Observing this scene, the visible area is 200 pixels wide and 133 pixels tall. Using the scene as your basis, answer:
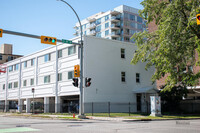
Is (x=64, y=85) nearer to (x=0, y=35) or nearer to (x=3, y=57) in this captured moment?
(x=0, y=35)

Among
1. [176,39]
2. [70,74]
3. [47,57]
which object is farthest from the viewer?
[47,57]

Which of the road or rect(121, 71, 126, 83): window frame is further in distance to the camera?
rect(121, 71, 126, 83): window frame

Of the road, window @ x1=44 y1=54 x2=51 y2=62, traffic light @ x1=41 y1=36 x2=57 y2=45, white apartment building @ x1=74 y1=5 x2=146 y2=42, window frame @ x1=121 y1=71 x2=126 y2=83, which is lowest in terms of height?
the road

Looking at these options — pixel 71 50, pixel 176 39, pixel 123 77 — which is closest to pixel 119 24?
pixel 123 77

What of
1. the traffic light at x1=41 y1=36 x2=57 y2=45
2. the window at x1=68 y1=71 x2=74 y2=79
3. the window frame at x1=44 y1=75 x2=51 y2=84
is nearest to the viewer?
the traffic light at x1=41 y1=36 x2=57 y2=45

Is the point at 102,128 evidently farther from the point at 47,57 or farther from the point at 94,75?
the point at 47,57

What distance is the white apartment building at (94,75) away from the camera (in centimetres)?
3428

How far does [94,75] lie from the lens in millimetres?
34188

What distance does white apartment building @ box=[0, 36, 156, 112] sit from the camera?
3428 cm

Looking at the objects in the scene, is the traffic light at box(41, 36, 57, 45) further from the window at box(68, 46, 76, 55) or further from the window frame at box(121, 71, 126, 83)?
the window frame at box(121, 71, 126, 83)

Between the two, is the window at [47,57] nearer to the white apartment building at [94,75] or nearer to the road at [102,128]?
the white apartment building at [94,75]

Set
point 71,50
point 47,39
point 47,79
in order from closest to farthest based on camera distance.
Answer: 1. point 47,39
2. point 71,50
3. point 47,79

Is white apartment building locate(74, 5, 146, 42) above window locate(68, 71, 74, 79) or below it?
above

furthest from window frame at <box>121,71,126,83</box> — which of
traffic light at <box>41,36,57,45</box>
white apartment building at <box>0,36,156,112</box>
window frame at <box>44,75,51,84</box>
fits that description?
traffic light at <box>41,36,57,45</box>
